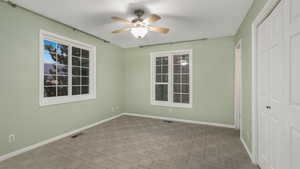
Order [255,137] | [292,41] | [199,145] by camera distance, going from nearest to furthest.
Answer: [292,41] → [255,137] → [199,145]

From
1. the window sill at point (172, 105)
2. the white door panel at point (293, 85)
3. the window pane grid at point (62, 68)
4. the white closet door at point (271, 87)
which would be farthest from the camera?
the window sill at point (172, 105)

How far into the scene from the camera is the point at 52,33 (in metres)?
2.82

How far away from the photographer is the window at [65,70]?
2799 mm

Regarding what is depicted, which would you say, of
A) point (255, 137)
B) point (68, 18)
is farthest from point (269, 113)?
point (68, 18)

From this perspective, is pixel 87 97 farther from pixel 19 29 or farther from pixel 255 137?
pixel 255 137

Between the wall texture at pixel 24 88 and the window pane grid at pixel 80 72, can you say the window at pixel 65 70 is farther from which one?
the wall texture at pixel 24 88

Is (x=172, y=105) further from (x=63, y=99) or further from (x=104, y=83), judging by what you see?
(x=63, y=99)

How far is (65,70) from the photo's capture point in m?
3.25

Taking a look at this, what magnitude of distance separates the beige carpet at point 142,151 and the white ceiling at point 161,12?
8.74ft

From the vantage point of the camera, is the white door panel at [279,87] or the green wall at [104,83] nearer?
the white door panel at [279,87]

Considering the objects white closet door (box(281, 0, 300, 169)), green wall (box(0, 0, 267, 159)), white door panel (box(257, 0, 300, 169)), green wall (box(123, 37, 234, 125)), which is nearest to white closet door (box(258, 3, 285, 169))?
white door panel (box(257, 0, 300, 169))

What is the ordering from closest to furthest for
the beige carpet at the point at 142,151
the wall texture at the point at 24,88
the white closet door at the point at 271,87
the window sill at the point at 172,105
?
the white closet door at the point at 271,87, the beige carpet at the point at 142,151, the wall texture at the point at 24,88, the window sill at the point at 172,105

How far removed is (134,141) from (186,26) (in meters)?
2.99

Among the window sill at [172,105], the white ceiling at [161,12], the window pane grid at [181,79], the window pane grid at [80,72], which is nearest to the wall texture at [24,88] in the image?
the white ceiling at [161,12]
